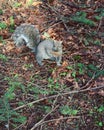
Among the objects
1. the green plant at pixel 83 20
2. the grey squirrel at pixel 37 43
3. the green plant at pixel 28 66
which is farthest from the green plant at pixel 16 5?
the green plant at pixel 28 66

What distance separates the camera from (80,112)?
4043 millimetres

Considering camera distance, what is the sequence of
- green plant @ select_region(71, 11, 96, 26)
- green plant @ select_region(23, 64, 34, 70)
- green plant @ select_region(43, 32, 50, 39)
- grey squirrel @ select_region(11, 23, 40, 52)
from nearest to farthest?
green plant @ select_region(23, 64, 34, 70) < grey squirrel @ select_region(11, 23, 40, 52) < green plant @ select_region(43, 32, 50, 39) < green plant @ select_region(71, 11, 96, 26)

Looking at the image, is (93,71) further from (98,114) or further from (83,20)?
(83,20)

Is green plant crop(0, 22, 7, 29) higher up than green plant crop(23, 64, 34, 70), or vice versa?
green plant crop(0, 22, 7, 29)

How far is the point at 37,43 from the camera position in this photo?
475 cm

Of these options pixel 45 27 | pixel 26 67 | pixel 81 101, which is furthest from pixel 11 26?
pixel 81 101

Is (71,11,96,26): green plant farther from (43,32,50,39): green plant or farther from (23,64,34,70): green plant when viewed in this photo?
(23,64,34,70): green plant

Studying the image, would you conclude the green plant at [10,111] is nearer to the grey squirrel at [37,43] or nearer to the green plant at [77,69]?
the grey squirrel at [37,43]

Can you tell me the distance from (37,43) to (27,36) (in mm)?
158

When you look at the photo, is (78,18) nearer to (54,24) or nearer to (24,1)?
(54,24)

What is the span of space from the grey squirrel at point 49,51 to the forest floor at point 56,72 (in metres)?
0.07

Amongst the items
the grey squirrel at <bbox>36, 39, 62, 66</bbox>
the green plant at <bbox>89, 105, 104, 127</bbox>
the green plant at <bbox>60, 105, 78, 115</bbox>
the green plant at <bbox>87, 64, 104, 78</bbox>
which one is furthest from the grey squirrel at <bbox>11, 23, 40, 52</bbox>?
the green plant at <bbox>89, 105, 104, 127</bbox>

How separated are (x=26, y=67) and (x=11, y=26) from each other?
2.64ft

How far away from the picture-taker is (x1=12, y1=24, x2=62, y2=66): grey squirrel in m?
4.55
